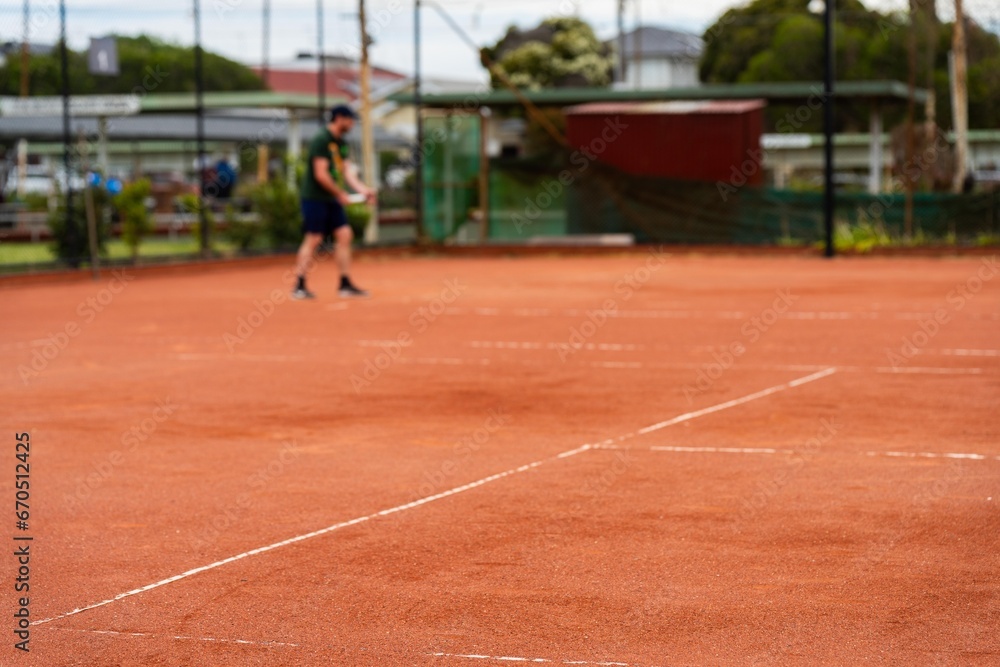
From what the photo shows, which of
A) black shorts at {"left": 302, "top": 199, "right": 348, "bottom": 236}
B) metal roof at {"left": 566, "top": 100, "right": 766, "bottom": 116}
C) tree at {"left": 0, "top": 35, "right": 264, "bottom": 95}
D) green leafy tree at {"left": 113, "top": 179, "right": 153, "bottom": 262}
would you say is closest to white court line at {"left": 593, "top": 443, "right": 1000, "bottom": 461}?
black shorts at {"left": 302, "top": 199, "right": 348, "bottom": 236}

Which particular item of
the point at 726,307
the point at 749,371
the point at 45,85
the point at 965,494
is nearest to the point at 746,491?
the point at 965,494

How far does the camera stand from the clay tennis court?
4168 mm

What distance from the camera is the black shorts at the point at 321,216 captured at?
49.1 feet

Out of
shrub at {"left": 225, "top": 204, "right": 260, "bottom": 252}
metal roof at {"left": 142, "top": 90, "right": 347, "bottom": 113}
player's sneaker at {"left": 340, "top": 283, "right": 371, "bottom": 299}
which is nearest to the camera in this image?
player's sneaker at {"left": 340, "top": 283, "right": 371, "bottom": 299}

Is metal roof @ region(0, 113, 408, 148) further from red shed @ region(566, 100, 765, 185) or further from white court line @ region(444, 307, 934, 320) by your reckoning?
white court line @ region(444, 307, 934, 320)

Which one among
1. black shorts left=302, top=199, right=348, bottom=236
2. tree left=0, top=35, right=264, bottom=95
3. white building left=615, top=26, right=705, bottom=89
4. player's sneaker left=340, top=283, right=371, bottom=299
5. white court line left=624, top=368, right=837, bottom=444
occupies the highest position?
white building left=615, top=26, right=705, bottom=89

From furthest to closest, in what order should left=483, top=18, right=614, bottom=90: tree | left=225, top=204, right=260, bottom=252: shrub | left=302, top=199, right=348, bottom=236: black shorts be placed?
1. left=483, top=18, right=614, bottom=90: tree
2. left=225, top=204, right=260, bottom=252: shrub
3. left=302, top=199, right=348, bottom=236: black shorts

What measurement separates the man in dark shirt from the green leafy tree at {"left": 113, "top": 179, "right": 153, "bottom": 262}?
6115mm

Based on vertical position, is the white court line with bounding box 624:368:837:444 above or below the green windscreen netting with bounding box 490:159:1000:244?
below

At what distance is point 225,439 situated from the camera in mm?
7332

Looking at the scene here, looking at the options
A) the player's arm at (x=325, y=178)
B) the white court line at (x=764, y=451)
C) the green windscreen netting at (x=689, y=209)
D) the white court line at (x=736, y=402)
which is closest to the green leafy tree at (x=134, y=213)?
the player's arm at (x=325, y=178)

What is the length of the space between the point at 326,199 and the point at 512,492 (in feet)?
30.7

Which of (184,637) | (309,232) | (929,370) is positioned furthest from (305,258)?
(184,637)

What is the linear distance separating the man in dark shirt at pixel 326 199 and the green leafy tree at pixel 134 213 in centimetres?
612
